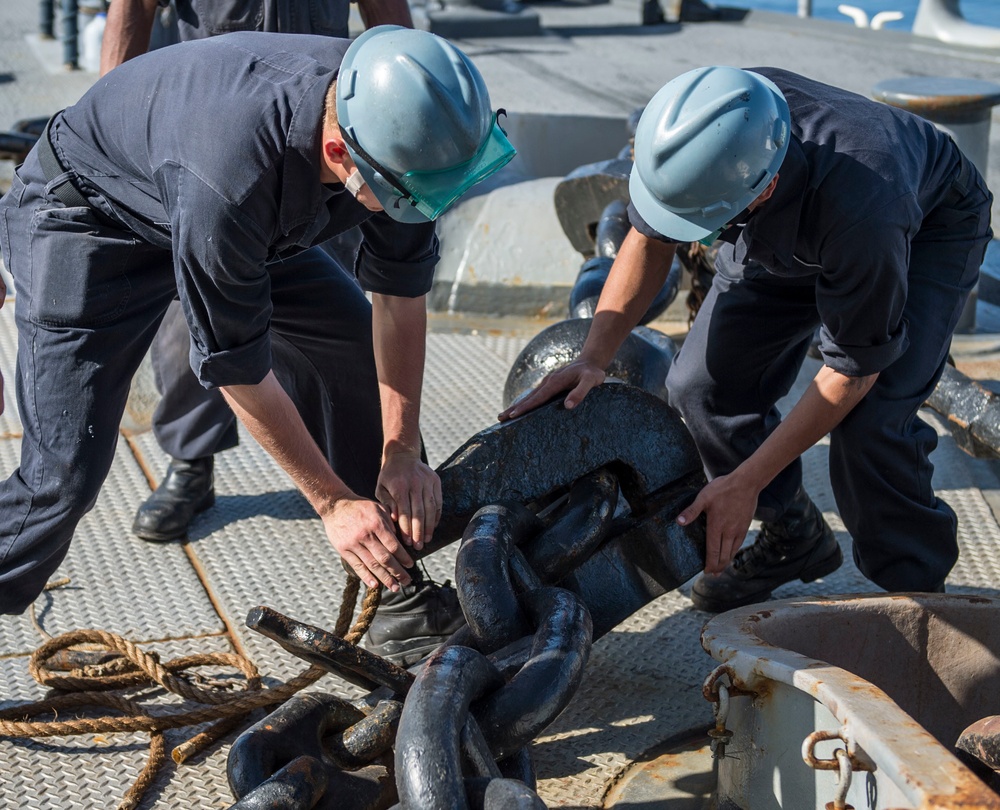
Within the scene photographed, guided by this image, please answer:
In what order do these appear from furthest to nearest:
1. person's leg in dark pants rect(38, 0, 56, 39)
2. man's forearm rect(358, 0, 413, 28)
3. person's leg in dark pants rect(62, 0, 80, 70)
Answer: person's leg in dark pants rect(38, 0, 56, 39) < person's leg in dark pants rect(62, 0, 80, 70) < man's forearm rect(358, 0, 413, 28)

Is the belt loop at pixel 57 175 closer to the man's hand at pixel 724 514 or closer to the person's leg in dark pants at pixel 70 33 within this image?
the man's hand at pixel 724 514

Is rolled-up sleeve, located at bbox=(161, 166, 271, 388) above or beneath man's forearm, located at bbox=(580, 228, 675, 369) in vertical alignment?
above

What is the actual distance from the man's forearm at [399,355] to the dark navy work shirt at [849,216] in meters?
0.73

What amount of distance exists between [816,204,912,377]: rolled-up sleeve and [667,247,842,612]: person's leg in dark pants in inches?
15.0

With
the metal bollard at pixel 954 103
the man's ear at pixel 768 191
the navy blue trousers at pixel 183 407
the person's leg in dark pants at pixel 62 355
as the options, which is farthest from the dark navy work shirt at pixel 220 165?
the metal bollard at pixel 954 103

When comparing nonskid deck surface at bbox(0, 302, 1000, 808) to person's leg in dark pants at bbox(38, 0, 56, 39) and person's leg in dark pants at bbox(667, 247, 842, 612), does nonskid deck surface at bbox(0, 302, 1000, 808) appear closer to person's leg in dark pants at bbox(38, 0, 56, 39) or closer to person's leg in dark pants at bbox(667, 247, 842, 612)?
person's leg in dark pants at bbox(667, 247, 842, 612)

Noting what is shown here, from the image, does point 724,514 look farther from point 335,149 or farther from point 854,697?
point 335,149

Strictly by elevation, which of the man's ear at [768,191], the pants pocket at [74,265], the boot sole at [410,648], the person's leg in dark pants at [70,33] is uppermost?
the man's ear at [768,191]

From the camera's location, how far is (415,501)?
226cm

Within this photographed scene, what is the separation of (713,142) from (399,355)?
853 millimetres

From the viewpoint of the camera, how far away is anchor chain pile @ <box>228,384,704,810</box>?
160cm

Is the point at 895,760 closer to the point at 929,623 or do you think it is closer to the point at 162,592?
the point at 929,623

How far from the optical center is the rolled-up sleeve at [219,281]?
204 cm

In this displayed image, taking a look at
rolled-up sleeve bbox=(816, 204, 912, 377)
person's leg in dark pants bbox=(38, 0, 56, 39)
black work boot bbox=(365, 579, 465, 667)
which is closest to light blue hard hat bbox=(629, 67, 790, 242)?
rolled-up sleeve bbox=(816, 204, 912, 377)
